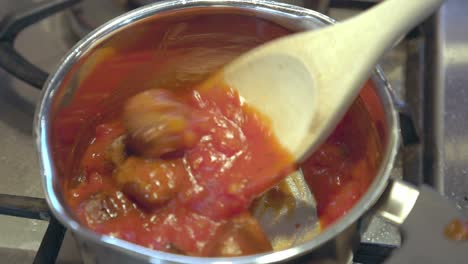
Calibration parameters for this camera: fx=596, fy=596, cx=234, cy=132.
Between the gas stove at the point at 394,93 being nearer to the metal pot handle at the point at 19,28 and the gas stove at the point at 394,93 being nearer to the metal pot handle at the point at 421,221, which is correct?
the metal pot handle at the point at 19,28

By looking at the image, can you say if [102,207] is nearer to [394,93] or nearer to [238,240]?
[238,240]

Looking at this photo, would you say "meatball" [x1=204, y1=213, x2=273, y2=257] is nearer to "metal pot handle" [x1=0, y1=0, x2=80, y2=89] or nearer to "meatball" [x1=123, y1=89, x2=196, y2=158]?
"meatball" [x1=123, y1=89, x2=196, y2=158]

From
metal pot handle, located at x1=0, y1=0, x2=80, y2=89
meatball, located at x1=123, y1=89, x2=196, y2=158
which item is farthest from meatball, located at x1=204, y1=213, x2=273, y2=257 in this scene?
metal pot handle, located at x1=0, y1=0, x2=80, y2=89

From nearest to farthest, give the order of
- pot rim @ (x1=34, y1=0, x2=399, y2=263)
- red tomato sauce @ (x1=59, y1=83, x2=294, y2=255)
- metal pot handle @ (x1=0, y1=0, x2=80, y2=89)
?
pot rim @ (x1=34, y1=0, x2=399, y2=263) < red tomato sauce @ (x1=59, y1=83, x2=294, y2=255) < metal pot handle @ (x1=0, y1=0, x2=80, y2=89)

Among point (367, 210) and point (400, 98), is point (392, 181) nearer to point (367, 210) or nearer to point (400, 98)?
point (367, 210)

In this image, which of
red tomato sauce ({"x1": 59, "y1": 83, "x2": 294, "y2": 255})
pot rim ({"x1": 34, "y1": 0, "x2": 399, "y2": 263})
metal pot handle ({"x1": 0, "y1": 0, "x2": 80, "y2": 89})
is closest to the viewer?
pot rim ({"x1": 34, "y1": 0, "x2": 399, "y2": 263})

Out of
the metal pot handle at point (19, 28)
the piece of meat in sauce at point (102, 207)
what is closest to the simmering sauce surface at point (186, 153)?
the piece of meat in sauce at point (102, 207)

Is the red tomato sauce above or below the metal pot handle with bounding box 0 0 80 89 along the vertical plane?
below
